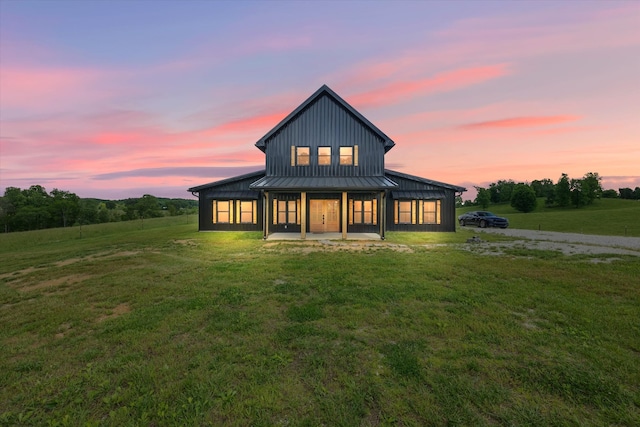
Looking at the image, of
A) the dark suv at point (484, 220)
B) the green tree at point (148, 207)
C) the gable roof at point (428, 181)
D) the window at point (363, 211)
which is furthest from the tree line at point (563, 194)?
the green tree at point (148, 207)

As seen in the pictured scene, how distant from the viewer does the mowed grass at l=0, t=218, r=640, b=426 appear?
117 inches

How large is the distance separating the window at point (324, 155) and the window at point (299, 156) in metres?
0.98

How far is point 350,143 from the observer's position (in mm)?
19953

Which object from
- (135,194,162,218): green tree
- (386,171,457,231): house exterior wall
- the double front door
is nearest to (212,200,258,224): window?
the double front door

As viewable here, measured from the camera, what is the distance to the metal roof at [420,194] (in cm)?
2127

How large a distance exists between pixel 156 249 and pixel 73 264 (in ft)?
11.5

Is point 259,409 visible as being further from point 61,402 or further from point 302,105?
point 302,105

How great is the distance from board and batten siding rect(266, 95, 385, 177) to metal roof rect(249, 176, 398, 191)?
86 cm

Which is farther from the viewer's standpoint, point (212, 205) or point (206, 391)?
point (212, 205)

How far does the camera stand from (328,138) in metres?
20.0

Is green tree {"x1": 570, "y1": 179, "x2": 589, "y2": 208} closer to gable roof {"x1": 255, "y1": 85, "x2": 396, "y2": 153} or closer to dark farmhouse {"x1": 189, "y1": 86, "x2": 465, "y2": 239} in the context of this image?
dark farmhouse {"x1": 189, "y1": 86, "x2": 465, "y2": 239}

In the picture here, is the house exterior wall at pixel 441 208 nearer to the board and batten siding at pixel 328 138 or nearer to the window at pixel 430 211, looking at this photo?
the window at pixel 430 211

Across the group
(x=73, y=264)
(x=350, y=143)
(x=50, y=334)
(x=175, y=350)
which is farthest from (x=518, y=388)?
(x=350, y=143)

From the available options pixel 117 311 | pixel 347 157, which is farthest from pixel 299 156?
pixel 117 311
